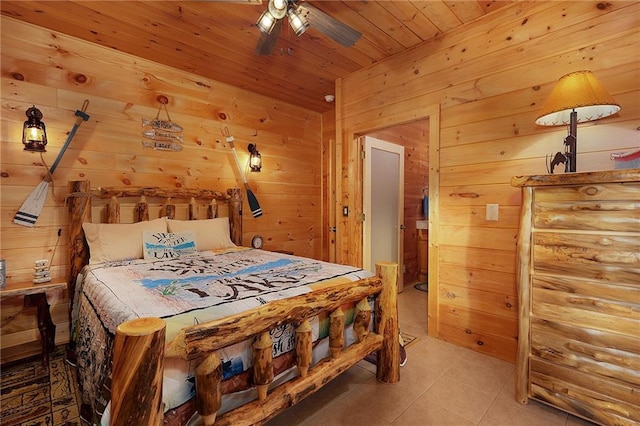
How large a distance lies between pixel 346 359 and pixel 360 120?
7.86 feet

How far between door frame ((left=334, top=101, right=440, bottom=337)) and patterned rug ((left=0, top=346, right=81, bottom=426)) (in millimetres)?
2466

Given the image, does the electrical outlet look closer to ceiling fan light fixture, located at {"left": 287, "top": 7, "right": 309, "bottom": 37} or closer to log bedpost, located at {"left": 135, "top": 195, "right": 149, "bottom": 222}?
ceiling fan light fixture, located at {"left": 287, "top": 7, "right": 309, "bottom": 37}

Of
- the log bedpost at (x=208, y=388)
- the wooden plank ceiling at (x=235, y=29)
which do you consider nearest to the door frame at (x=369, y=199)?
the wooden plank ceiling at (x=235, y=29)

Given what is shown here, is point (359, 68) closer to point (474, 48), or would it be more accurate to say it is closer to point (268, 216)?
point (474, 48)

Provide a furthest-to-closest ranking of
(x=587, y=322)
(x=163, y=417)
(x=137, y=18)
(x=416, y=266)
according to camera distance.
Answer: (x=416, y=266) → (x=137, y=18) → (x=587, y=322) → (x=163, y=417)

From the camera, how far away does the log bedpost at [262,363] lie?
122 centimetres

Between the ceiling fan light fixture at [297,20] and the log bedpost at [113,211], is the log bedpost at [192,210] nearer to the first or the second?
the log bedpost at [113,211]

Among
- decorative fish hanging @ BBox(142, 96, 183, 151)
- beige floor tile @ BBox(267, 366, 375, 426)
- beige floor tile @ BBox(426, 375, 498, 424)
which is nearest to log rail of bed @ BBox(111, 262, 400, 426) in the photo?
beige floor tile @ BBox(267, 366, 375, 426)

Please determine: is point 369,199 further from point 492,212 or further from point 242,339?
point 242,339

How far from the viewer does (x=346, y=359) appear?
162 centimetres

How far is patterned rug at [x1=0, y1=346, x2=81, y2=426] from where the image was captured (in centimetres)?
160

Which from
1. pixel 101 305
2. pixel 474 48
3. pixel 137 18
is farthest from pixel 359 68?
pixel 101 305

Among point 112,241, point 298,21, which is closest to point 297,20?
point 298,21

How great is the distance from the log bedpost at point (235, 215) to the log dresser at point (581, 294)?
8.66ft
